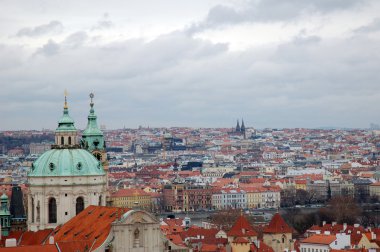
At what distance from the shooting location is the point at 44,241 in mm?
53281

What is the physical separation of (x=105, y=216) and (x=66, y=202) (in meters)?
6.70

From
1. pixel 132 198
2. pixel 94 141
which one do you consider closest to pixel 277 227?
pixel 94 141

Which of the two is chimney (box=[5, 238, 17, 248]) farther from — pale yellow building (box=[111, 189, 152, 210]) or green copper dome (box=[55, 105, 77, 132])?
pale yellow building (box=[111, 189, 152, 210])

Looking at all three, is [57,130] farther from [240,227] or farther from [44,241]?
[240,227]

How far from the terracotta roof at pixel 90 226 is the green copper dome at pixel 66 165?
11.4 ft

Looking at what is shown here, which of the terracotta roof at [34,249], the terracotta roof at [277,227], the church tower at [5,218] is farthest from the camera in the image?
the terracotta roof at [277,227]

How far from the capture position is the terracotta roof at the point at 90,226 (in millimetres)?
48750

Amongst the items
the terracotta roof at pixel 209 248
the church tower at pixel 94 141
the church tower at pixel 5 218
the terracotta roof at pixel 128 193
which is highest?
the church tower at pixel 94 141

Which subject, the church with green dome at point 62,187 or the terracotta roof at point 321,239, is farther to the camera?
the terracotta roof at point 321,239

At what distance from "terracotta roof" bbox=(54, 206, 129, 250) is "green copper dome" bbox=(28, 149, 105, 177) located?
3.47 meters

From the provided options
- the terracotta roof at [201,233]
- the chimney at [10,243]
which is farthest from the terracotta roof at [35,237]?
the terracotta roof at [201,233]

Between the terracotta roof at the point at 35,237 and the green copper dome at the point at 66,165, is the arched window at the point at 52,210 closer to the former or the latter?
the green copper dome at the point at 66,165

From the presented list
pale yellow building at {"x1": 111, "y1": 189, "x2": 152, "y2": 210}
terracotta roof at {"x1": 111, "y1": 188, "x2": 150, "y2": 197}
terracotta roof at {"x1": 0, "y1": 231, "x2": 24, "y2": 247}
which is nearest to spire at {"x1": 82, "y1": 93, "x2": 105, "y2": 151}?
terracotta roof at {"x1": 0, "y1": 231, "x2": 24, "y2": 247}

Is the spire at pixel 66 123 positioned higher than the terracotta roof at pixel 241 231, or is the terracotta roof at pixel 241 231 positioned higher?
the spire at pixel 66 123
